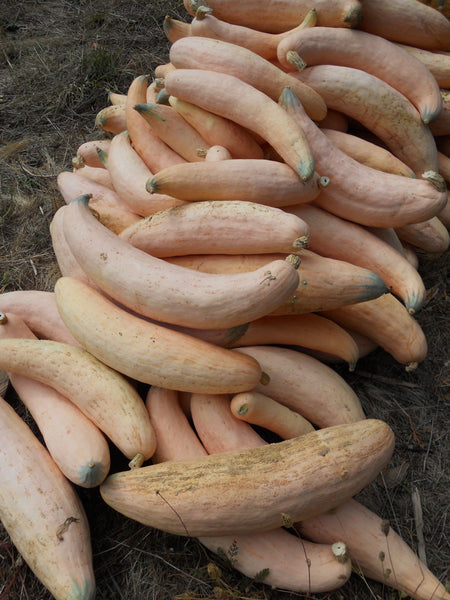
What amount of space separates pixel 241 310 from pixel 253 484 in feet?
1.94

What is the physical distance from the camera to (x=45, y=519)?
1825mm

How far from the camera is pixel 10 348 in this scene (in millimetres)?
2107

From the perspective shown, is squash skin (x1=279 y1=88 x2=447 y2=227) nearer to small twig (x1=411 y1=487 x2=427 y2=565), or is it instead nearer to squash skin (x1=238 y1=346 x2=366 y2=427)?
squash skin (x1=238 y1=346 x2=366 y2=427)

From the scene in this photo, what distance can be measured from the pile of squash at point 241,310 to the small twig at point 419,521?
0.62 ft

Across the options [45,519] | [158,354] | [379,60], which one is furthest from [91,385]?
[379,60]

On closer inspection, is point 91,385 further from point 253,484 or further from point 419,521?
point 419,521

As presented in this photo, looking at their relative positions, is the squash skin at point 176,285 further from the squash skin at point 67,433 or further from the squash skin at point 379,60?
the squash skin at point 379,60

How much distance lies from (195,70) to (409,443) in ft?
6.54

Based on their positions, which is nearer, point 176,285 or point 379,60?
point 176,285

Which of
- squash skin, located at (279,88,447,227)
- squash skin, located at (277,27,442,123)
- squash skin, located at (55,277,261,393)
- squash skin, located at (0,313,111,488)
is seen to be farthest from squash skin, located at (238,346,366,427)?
squash skin, located at (277,27,442,123)

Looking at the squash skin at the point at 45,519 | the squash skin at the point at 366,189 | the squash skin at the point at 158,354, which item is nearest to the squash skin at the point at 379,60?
the squash skin at the point at 366,189

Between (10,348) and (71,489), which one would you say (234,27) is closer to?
(10,348)

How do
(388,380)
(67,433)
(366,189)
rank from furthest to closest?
(388,380) → (366,189) → (67,433)

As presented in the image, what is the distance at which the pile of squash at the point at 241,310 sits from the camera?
1794 millimetres
